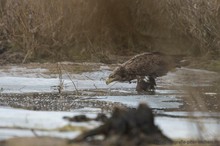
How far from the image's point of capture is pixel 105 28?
54.1 ft

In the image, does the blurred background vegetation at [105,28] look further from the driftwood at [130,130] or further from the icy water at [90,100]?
the driftwood at [130,130]

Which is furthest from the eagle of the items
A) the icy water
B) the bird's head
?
the icy water

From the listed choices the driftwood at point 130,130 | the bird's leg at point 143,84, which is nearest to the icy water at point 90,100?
the bird's leg at point 143,84

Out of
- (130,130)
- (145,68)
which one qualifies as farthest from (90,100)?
(130,130)

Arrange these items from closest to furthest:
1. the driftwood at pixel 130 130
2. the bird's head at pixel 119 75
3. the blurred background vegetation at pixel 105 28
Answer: the driftwood at pixel 130 130 → the bird's head at pixel 119 75 → the blurred background vegetation at pixel 105 28

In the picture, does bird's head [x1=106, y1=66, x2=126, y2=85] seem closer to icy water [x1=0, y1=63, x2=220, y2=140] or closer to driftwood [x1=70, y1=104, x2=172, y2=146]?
icy water [x1=0, y1=63, x2=220, y2=140]

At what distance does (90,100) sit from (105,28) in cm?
674

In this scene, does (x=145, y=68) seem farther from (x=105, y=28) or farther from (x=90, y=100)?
(x=105, y=28)

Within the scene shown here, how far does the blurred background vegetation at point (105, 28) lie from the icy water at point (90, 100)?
1.31 m

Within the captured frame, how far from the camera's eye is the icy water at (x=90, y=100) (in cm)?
662

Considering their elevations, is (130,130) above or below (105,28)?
below

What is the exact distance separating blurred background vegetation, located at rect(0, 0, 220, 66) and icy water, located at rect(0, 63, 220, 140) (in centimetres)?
131

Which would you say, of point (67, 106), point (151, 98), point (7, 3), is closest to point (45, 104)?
point (67, 106)

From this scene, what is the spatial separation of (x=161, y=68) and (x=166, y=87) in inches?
40.6
